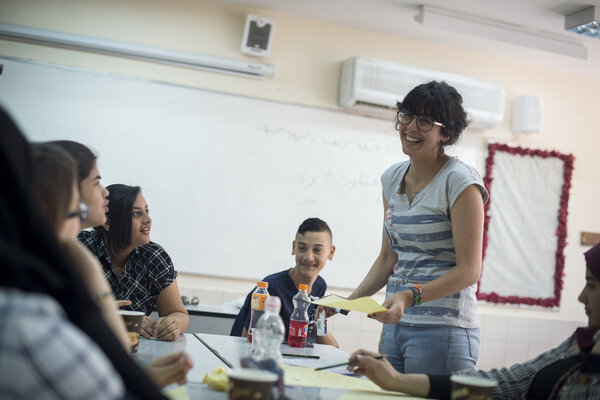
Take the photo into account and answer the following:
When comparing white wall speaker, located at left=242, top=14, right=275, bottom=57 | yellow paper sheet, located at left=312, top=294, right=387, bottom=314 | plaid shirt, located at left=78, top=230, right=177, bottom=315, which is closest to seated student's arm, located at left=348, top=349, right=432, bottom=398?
yellow paper sheet, located at left=312, top=294, right=387, bottom=314

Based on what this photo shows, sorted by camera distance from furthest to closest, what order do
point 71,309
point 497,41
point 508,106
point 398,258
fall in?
point 508,106
point 497,41
point 398,258
point 71,309

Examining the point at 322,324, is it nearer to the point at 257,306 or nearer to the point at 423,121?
the point at 257,306

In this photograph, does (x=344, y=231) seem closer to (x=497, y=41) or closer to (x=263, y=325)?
(x=497, y=41)

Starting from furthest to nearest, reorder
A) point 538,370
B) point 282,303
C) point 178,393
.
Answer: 1. point 282,303
2. point 538,370
3. point 178,393

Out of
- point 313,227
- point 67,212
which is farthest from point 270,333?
point 313,227

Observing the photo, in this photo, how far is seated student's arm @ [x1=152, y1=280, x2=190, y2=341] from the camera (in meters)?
2.08

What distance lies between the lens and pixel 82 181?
1.84 meters

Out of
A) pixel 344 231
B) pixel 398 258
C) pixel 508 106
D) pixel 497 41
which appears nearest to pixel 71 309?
pixel 398 258

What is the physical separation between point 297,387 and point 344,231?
2.95 m

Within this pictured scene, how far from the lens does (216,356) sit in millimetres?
1837

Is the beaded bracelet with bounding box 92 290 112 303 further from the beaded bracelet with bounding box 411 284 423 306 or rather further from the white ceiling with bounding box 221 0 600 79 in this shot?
the white ceiling with bounding box 221 0 600 79

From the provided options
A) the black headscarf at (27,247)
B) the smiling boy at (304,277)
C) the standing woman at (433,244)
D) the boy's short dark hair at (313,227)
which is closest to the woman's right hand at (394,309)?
the standing woman at (433,244)

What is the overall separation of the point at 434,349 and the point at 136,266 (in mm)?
1178

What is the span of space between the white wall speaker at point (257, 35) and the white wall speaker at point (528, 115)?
203 cm
